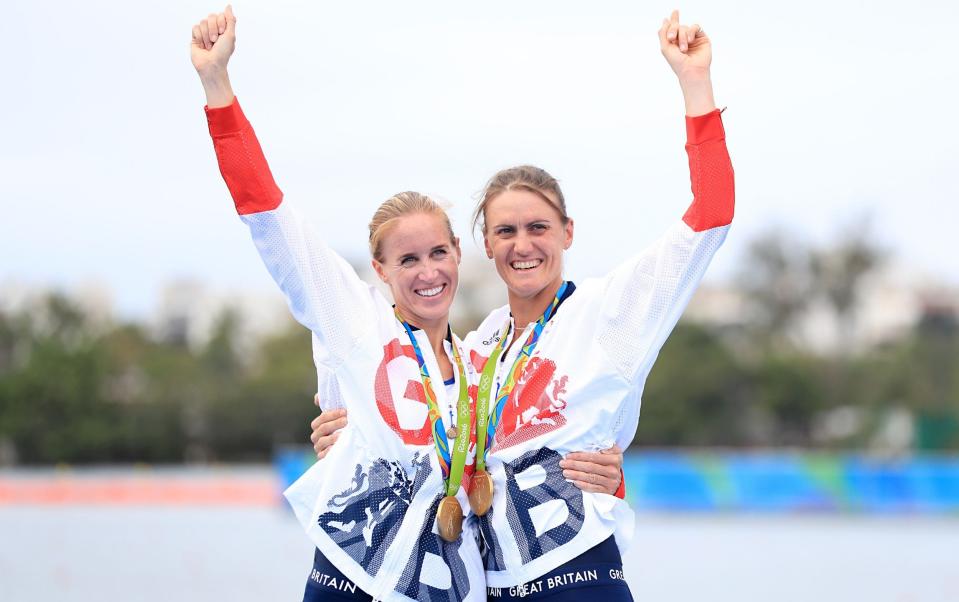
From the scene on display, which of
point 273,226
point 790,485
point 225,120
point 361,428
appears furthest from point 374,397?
point 790,485

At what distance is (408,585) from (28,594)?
7232 mm

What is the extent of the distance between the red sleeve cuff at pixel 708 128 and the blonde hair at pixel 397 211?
859 mm

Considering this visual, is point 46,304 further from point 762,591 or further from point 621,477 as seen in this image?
point 621,477

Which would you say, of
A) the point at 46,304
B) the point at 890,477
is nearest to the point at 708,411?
the point at 890,477

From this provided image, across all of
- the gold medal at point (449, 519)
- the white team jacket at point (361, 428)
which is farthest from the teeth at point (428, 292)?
the gold medal at point (449, 519)

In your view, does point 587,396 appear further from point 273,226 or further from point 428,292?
point 273,226

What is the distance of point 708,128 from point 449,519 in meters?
1.45

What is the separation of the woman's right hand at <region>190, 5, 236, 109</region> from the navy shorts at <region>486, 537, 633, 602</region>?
1.76 m

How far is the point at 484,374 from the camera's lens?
12.5 ft

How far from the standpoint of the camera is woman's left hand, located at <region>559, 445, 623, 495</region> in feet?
11.9

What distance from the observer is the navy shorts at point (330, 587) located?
12.0 ft

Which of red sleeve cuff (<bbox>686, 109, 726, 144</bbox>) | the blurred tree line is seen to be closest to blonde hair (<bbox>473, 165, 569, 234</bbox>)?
red sleeve cuff (<bbox>686, 109, 726, 144</bbox>)

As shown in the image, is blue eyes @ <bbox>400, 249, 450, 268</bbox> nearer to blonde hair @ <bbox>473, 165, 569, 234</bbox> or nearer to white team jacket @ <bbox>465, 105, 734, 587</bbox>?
blonde hair @ <bbox>473, 165, 569, 234</bbox>

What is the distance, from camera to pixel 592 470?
3.64 meters
